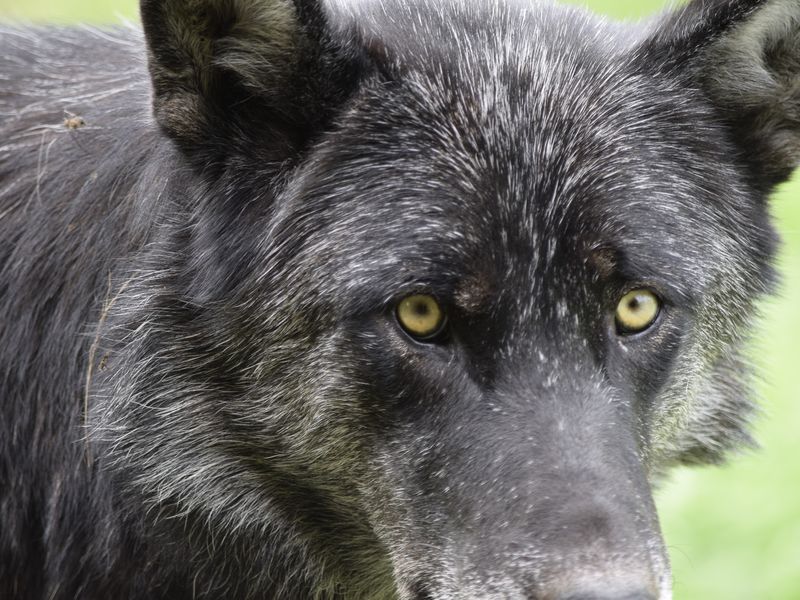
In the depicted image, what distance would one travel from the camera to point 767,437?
9359 millimetres

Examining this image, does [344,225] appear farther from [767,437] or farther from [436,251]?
[767,437]

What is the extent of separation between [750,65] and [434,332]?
5.88ft

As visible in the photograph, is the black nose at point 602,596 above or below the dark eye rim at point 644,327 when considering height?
below

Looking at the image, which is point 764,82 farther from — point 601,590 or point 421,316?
point 601,590

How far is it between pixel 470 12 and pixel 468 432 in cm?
182

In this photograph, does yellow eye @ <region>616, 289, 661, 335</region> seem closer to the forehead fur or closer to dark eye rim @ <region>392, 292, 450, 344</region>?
the forehead fur

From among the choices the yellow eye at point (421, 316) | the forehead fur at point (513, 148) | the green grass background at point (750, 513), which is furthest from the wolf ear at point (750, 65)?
the yellow eye at point (421, 316)

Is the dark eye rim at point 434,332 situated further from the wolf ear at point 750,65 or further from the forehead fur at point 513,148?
the wolf ear at point 750,65

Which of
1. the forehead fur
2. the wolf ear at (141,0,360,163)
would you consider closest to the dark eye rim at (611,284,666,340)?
the forehead fur

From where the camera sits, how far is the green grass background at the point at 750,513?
24.6 feet

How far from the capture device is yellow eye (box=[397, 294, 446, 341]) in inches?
181

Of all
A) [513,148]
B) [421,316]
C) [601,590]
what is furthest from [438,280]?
[601,590]

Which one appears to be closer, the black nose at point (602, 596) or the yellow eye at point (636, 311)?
the black nose at point (602, 596)

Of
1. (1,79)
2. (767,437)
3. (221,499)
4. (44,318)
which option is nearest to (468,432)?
(221,499)
